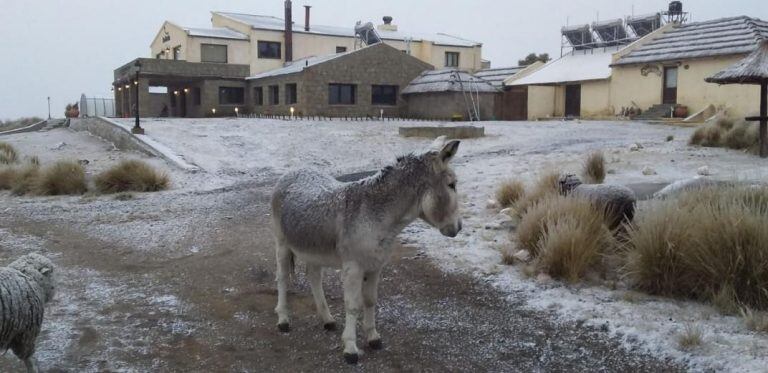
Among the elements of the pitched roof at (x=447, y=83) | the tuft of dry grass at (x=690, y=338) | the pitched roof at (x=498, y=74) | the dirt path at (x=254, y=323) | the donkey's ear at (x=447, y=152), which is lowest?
the dirt path at (x=254, y=323)

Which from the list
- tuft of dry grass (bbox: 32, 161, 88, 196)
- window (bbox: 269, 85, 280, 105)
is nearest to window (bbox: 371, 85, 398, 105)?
window (bbox: 269, 85, 280, 105)

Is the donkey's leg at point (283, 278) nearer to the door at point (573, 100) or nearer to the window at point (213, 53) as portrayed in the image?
the door at point (573, 100)

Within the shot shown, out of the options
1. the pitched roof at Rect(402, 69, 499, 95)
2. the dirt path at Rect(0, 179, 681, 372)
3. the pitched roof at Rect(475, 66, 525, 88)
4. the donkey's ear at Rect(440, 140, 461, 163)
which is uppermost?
the pitched roof at Rect(475, 66, 525, 88)

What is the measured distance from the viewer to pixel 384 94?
39.6m

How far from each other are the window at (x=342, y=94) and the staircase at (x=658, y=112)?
51.4 ft

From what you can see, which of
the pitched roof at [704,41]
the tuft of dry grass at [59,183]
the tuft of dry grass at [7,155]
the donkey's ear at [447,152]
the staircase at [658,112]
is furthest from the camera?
the staircase at [658,112]

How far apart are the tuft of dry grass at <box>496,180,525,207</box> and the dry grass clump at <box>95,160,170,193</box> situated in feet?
25.3

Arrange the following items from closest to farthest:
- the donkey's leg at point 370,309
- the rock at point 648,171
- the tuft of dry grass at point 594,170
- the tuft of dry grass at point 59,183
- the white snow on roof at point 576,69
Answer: the donkey's leg at point 370,309 → the tuft of dry grass at point 594,170 → the rock at point 648,171 → the tuft of dry grass at point 59,183 → the white snow on roof at point 576,69

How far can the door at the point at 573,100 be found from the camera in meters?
38.2

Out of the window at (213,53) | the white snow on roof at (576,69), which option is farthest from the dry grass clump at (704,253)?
the window at (213,53)

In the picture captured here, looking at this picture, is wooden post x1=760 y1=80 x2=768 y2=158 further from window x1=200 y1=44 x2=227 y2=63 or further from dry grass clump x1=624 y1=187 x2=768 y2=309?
window x1=200 y1=44 x2=227 y2=63

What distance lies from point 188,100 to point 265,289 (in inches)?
1629

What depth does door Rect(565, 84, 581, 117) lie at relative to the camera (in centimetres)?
3825

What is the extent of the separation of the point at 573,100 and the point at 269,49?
805 inches
